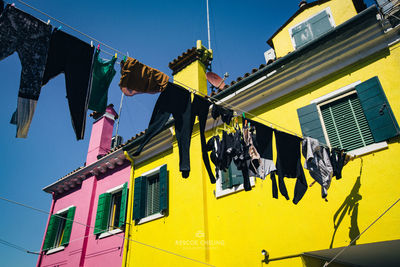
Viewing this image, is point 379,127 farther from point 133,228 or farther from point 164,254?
point 133,228

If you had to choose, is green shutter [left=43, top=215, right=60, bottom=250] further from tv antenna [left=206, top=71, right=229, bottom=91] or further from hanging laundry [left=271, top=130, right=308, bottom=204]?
hanging laundry [left=271, top=130, right=308, bottom=204]

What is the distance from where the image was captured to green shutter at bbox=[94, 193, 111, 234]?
30.0 ft

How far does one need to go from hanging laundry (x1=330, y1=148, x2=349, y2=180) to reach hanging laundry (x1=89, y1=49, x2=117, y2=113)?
4.04 m

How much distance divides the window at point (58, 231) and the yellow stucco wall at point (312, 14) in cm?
1002

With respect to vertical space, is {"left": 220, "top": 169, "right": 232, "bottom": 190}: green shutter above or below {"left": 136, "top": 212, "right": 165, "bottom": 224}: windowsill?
above

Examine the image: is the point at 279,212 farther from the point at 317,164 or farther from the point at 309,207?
the point at 317,164

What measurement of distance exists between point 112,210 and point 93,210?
104cm

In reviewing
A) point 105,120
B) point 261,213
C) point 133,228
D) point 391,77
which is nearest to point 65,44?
point 261,213

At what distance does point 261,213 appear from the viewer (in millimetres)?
5895

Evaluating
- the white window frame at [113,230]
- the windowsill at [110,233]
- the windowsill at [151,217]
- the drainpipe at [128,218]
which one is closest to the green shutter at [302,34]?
the windowsill at [151,217]

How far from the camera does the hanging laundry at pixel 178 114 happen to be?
4.17m

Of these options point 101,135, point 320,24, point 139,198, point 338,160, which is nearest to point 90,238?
point 139,198

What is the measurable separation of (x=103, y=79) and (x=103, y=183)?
735cm

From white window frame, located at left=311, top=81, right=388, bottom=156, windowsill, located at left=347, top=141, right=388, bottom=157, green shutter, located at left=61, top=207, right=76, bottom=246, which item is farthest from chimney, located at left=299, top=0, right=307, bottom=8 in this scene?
green shutter, located at left=61, top=207, right=76, bottom=246
